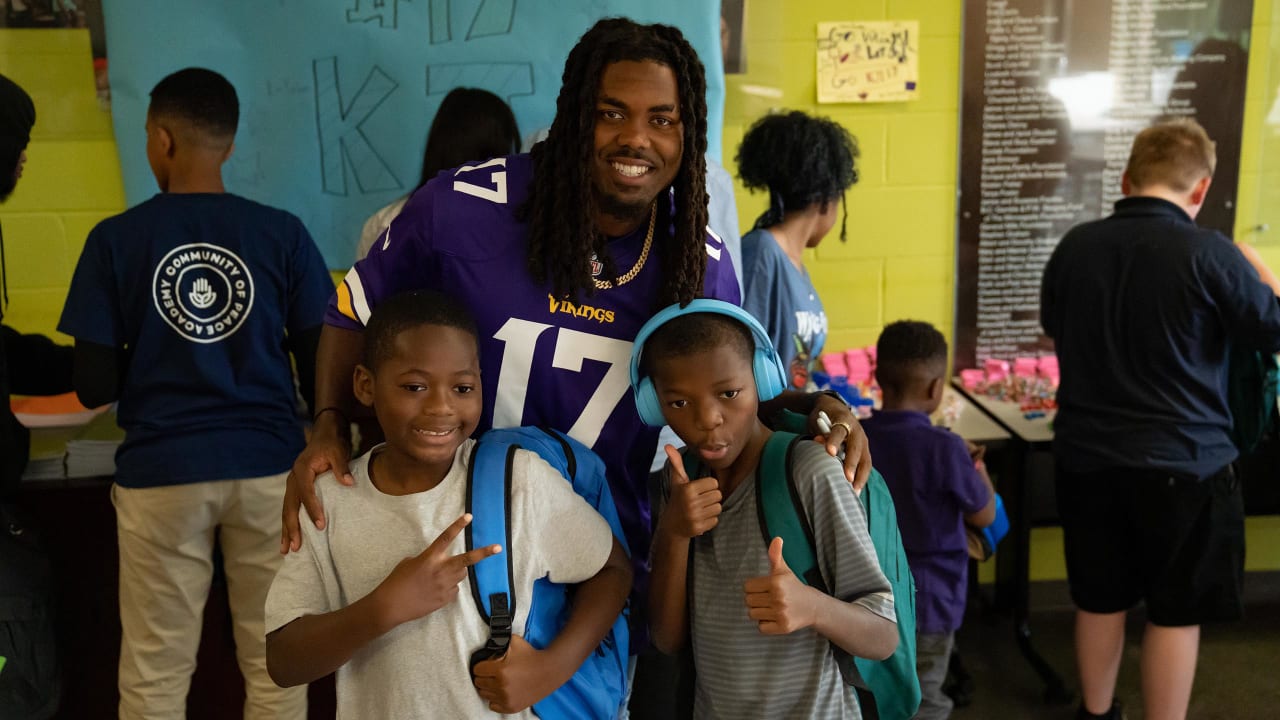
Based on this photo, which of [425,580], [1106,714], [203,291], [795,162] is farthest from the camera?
[1106,714]

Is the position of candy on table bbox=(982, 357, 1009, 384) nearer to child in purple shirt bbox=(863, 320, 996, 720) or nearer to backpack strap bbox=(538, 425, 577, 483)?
child in purple shirt bbox=(863, 320, 996, 720)

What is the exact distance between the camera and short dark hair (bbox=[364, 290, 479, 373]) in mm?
1309

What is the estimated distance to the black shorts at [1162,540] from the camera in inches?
98.9

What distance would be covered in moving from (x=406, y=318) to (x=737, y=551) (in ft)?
1.85

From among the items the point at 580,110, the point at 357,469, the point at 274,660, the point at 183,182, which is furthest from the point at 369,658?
the point at 183,182

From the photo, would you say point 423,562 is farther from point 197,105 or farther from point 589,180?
point 197,105

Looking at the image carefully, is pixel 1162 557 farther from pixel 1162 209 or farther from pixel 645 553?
pixel 645 553

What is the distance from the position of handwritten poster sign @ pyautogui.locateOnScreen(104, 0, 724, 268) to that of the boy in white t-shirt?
1.72m

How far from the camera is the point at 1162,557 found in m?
2.56

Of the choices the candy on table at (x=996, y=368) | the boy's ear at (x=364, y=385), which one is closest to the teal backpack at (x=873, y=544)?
the boy's ear at (x=364, y=385)

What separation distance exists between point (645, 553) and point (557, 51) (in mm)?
1803

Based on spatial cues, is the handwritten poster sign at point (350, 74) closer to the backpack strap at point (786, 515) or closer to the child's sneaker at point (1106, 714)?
the backpack strap at point (786, 515)

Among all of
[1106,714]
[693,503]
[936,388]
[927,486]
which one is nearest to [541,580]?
[693,503]

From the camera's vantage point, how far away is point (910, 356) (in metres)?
2.32
